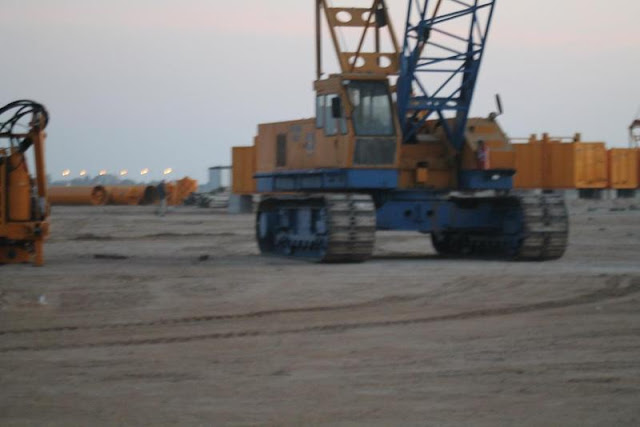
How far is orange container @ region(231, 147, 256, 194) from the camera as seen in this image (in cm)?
5225

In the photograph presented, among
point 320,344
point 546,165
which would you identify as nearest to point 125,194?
point 546,165

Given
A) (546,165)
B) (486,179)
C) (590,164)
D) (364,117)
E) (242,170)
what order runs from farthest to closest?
(590,164) → (242,170) → (546,165) → (486,179) → (364,117)

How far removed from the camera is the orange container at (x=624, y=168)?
5375 centimetres

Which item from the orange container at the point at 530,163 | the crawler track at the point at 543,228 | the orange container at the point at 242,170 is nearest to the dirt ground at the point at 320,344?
the crawler track at the point at 543,228

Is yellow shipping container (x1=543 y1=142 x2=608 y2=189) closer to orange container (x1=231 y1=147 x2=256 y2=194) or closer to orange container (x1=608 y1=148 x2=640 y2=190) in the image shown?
orange container (x1=608 y1=148 x2=640 y2=190)

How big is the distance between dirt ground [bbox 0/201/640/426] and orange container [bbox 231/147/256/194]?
105ft

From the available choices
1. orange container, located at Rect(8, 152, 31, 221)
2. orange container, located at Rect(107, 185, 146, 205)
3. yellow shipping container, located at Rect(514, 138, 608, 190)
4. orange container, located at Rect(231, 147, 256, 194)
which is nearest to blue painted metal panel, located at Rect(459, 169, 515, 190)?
orange container, located at Rect(8, 152, 31, 221)

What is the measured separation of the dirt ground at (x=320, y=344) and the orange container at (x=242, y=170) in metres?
32.0

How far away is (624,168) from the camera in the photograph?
54.3 m

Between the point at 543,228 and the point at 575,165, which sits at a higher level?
the point at 575,165

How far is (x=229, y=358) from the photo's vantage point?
404 inches

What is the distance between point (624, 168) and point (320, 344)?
1798 inches

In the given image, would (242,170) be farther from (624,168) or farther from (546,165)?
(624,168)

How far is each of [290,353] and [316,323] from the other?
6.46 feet
